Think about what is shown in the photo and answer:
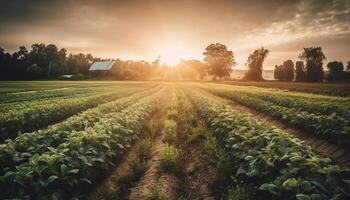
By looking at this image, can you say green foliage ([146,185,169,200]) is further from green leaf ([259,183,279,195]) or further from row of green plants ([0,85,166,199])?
green leaf ([259,183,279,195])

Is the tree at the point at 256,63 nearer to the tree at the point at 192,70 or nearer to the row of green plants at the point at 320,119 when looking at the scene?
the tree at the point at 192,70

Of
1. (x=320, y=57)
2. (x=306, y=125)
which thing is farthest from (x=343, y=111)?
(x=320, y=57)

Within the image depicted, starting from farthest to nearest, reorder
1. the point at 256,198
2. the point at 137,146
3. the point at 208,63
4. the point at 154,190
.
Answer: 1. the point at 208,63
2. the point at 137,146
3. the point at 154,190
4. the point at 256,198

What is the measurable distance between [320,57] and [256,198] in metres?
78.6

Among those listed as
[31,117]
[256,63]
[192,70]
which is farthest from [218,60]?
[31,117]

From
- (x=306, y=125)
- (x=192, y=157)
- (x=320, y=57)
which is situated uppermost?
(x=320, y=57)

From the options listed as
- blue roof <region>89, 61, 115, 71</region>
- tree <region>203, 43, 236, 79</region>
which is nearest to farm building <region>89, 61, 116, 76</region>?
blue roof <region>89, 61, 115, 71</region>

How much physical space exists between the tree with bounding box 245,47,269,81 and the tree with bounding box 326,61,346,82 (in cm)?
2019

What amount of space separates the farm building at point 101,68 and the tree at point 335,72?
7227 centimetres

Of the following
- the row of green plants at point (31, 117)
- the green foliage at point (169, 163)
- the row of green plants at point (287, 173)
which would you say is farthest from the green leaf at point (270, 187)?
the row of green plants at point (31, 117)

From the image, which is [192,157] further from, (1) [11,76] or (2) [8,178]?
(1) [11,76]

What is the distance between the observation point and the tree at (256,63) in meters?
87.5

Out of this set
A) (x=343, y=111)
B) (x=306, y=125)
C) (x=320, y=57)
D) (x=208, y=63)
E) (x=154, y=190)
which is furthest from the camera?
(x=208, y=63)

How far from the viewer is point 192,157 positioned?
A: 30.1 ft
